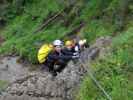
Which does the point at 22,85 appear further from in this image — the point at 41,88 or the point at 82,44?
the point at 82,44

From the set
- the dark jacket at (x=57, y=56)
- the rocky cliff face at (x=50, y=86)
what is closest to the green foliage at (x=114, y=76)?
the rocky cliff face at (x=50, y=86)

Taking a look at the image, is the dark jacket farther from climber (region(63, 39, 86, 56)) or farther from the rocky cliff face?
the rocky cliff face

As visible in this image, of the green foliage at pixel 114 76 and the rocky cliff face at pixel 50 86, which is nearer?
the green foliage at pixel 114 76

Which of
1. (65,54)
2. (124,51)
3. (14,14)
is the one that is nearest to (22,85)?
(65,54)

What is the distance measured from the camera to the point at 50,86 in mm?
11898

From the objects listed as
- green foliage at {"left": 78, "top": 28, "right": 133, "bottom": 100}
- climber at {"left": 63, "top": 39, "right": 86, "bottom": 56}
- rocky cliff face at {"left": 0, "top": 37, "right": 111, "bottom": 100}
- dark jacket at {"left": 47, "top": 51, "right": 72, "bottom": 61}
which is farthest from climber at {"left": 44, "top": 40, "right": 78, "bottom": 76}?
green foliage at {"left": 78, "top": 28, "right": 133, "bottom": 100}

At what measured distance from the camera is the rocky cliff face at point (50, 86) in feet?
37.9

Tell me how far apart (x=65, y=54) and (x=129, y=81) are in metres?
3.76

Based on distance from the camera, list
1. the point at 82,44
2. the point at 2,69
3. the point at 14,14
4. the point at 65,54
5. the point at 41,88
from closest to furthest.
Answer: the point at 41,88, the point at 65,54, the point at 82,44, the point at 2,69, the point at 14,14

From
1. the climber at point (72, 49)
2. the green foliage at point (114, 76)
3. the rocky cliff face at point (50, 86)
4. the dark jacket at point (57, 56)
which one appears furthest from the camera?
the climber at point (72, 49)

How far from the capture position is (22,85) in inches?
482

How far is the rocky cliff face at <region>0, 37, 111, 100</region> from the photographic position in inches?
455

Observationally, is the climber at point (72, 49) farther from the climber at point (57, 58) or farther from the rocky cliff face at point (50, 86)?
the rocky cliff face at point (50, 86)

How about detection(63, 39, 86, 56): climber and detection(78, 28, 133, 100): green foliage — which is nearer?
detection(78, 28, 133, 100): green foliage
